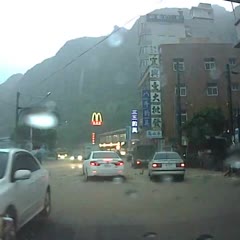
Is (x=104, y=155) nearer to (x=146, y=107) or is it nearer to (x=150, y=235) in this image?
(x=150, y=235)

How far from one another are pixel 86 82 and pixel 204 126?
1088 inches

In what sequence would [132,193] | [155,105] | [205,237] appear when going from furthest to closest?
1. [155,105]
2. [132,193]
3. [205,237]

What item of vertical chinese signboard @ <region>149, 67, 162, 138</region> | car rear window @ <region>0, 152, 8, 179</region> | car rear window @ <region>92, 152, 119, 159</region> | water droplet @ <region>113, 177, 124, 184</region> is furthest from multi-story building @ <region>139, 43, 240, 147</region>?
car rear window @ <region>0, 152, 8, 179</region>

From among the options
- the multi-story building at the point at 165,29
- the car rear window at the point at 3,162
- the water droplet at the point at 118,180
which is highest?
the multi-story building at the point at 165,29

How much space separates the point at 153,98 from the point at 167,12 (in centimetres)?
1957

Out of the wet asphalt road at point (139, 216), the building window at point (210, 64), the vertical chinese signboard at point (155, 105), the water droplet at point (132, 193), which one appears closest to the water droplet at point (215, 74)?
the building window at point (210, 64)

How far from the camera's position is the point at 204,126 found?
39000 millimetres

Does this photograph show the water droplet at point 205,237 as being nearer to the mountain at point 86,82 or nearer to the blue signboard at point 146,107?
the mountain at point 86,82

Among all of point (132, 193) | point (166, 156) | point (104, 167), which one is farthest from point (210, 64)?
point (132, 193)

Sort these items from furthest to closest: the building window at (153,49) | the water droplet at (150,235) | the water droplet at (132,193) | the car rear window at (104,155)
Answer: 1. the building window at (153,49)
2. the car rear window at (104,155)
3. the water droplet at (132,193)
4. the water droplet at (150,235)

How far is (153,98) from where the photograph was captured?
4772cm

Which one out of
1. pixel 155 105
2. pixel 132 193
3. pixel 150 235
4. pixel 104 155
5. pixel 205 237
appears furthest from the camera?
pixel 155 105

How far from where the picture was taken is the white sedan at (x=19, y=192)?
23.3 ft

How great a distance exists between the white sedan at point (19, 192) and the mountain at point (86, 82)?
27567 millimetres
